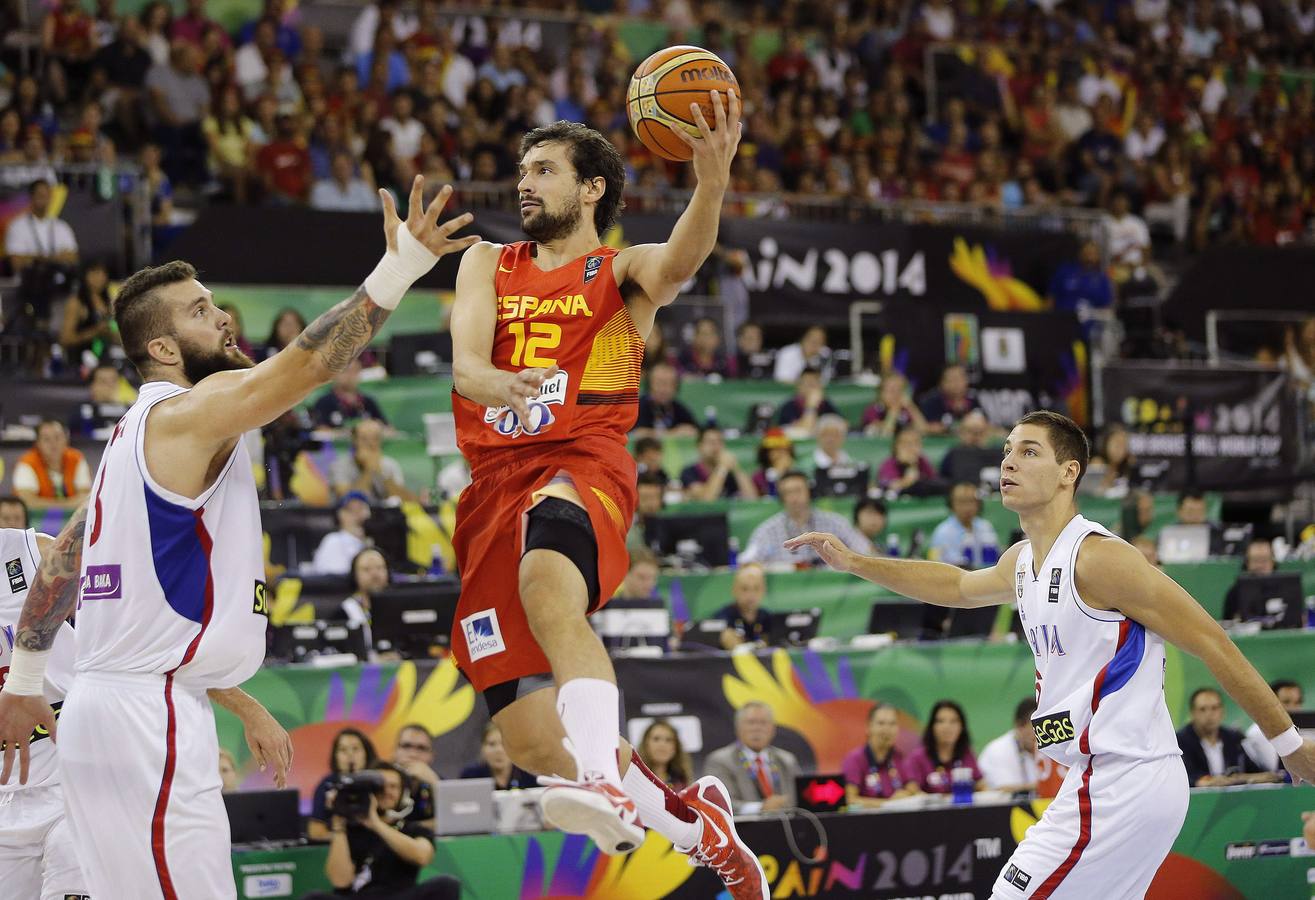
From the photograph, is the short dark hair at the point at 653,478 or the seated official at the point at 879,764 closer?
the seated official at the point at 879,764

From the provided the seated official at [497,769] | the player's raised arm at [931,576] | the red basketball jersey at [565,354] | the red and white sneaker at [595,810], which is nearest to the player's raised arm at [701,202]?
the red basketball jersey at [565,354]

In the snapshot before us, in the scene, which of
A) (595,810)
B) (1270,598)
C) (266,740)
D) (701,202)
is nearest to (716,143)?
(701,202)

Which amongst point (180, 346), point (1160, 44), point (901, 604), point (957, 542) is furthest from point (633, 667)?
point (1160, 44)

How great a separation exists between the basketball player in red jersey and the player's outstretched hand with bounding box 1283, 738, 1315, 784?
2197mm

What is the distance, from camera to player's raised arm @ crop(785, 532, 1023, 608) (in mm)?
7156

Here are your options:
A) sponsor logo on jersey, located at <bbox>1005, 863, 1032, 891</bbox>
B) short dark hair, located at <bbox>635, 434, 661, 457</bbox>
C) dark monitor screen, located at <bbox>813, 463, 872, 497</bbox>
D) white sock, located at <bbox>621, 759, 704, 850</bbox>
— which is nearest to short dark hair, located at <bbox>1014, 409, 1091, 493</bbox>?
sponsor logo on jersey, located at <bbox>1005, 863, 1032, 891</bbox>

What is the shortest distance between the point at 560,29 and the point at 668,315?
6.05 m

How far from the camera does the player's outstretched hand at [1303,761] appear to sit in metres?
6.25

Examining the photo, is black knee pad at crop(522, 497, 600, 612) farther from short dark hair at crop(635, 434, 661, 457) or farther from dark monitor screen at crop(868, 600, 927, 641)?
short dark hair at crop(635, 434, 661, 457)

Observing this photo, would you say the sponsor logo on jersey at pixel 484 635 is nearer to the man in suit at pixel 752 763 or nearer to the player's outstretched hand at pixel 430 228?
the player's outstretched hand at pixel 430 228

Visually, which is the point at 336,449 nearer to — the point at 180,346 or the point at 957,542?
the point at 957,542

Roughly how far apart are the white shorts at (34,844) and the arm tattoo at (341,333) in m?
2.59

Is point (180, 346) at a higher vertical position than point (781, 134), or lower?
lower

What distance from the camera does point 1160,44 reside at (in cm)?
2672
